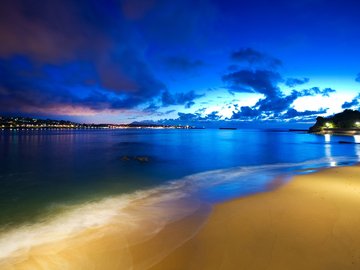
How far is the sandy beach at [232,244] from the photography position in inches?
194

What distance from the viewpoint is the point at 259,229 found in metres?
6.35

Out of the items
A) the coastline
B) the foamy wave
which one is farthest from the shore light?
the foamy wave

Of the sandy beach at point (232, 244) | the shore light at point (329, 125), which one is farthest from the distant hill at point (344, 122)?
the sandy beach at point (232, 244)

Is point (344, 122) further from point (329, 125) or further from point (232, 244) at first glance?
point (232, 244)

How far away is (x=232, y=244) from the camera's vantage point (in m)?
5.60

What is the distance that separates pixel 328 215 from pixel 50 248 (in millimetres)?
7969

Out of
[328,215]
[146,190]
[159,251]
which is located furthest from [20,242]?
[328,215]

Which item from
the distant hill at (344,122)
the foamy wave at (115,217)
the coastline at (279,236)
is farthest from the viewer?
the distant hill at (344,122)

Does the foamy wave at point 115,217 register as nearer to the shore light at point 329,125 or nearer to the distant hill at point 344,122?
the distant hill at point 344,122

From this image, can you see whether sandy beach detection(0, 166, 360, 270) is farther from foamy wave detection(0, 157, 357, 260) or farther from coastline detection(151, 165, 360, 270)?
foamy wave detection(0, 157, 357, 260)

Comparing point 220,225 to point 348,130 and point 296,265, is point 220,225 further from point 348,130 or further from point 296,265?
point 348,130

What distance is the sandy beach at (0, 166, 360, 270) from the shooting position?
492 centimetres

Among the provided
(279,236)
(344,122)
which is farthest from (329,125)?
(279,236)

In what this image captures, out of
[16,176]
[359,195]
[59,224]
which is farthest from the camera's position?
[16,176]
